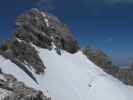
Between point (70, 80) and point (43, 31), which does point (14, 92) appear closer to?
point (70, 80)

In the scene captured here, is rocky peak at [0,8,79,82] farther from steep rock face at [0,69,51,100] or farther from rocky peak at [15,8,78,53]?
steep rock face at [0,69,51,100]

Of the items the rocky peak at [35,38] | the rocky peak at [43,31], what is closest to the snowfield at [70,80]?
the rocky peak at [35,38]

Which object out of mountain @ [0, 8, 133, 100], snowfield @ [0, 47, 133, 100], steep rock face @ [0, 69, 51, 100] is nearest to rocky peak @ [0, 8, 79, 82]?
mountain @ [0, 8, 133, 100]

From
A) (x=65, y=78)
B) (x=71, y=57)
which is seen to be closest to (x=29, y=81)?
(x=65, y=78)

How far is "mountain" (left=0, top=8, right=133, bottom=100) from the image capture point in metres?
37.9

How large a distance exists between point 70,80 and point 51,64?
4.19 m

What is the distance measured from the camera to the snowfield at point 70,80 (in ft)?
125

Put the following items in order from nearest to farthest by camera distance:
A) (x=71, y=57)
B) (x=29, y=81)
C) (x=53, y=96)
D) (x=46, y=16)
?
Answer: (x=29, y=81), (x=53, y=96), (x=71, y=57), (x=46, y=16)

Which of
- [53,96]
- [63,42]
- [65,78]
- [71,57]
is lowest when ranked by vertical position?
[53,96]

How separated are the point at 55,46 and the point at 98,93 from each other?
14271 mm

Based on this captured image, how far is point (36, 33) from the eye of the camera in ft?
172

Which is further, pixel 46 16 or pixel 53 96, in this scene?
pixel 46 16

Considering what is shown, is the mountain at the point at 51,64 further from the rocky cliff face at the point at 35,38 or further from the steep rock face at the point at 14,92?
the steep rock face at the point at 14,92

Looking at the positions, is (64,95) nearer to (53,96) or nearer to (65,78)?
(53,96)
